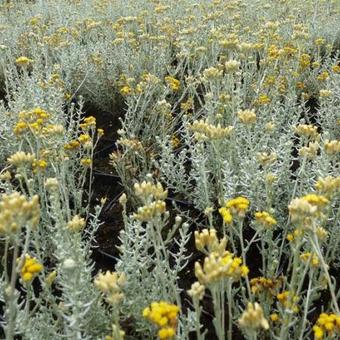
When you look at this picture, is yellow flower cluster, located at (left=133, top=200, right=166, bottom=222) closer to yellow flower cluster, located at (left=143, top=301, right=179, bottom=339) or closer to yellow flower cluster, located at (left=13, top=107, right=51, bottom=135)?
yellow flower cluster, located at (left=143, top=301, right=179, bottom=339)

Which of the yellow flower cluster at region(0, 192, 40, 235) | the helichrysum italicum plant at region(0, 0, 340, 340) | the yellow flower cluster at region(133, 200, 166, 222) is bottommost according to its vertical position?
the helichrysum italicum plant at region(0, 0, 340, 340)

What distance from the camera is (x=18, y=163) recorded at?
1719 millimetres

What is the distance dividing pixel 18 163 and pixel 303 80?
3.13 meters

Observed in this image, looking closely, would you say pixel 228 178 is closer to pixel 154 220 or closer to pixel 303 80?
pixel 154 220

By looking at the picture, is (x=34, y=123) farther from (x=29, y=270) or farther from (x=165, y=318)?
(x=165, y=318)

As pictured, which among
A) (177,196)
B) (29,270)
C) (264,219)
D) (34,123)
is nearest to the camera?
(29,270)

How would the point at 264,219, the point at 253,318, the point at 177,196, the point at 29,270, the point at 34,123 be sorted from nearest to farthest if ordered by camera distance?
the point at 253,318 < the point at 29,270 < the point at 264,219 < the point at 34,123 < the point at 177,196

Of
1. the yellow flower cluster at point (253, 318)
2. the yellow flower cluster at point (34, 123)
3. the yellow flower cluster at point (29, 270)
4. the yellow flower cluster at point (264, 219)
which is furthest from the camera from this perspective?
the yellow flower cluster at point (34, 123)

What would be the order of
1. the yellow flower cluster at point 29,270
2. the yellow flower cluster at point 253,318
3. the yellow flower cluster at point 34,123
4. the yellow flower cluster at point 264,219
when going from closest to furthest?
the yellow flower cluster at point 253,318 → the yellow flower cluster at point 29,270 → the yellow flower cluster at point 264,219 → the yellow flower cluster at point 34,123

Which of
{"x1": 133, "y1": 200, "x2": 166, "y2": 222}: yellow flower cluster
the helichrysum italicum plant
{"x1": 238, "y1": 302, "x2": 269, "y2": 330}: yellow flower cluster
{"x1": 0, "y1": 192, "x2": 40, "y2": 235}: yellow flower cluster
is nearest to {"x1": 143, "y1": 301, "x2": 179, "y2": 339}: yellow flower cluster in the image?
the helichrysum italicum plant

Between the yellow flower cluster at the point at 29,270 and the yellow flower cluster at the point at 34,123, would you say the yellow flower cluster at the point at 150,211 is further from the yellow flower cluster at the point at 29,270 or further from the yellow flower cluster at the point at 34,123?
the yellow flower cluster at the point at 34,123

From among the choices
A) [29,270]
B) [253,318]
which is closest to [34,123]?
[29,270]

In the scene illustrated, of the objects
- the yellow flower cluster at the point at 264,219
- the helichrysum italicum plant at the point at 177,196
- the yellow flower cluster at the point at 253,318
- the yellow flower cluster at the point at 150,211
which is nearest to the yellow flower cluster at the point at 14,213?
the helichrysum italicum plant at the point at 177,196

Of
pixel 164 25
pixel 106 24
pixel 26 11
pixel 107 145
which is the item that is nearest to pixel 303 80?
pixel 164 25
